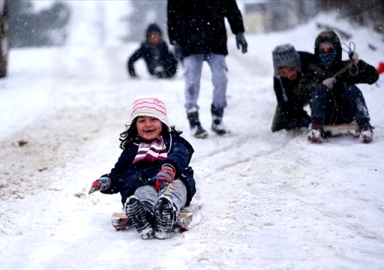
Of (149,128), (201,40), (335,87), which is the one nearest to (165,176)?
(149,128)

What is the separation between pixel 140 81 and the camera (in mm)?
12148

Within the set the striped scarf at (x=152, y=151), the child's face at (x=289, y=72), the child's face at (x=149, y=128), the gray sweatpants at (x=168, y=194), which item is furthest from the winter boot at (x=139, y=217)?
the child's face at (x=289, y=72)

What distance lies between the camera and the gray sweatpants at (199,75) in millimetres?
6586

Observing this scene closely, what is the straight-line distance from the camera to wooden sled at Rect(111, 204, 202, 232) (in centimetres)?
339

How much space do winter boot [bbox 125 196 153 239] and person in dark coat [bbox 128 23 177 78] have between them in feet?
31.6

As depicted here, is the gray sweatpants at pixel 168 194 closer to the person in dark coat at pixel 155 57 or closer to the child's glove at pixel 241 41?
the child's glove at pixel 241 41

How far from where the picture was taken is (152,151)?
392 cm

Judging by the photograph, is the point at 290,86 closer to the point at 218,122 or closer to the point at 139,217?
the point at 218,122

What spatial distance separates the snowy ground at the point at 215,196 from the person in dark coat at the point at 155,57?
3.69 metres

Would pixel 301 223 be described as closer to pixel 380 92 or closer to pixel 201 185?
pixel 201 185

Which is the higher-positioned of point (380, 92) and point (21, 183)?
point (380, 92)

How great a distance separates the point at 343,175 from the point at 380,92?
3.24 metres

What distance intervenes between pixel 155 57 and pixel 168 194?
1021 cm

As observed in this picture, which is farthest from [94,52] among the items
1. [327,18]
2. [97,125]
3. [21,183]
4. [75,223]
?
[75,223]
